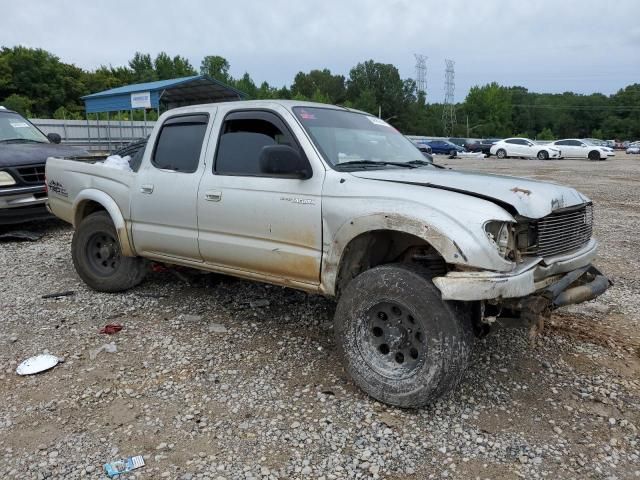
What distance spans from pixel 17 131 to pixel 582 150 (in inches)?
1382

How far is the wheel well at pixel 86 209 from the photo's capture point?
5.57 metres

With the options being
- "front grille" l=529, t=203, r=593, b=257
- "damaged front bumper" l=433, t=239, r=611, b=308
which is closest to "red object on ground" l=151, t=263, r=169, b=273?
"damaged front bumper" l=433, t=239, r=611, b=308

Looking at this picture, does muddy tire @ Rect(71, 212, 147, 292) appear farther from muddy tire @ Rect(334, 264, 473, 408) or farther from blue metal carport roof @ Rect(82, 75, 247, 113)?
blue metal carport roof @ Rect(82, 75, 247, 113)

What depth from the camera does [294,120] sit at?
4.00 meters

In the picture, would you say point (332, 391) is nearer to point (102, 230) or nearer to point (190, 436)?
point (190, 436)

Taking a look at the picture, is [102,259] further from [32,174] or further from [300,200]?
[32,174]

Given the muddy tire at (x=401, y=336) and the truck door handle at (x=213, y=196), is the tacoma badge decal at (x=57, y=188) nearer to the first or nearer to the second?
the truck door handle at (x=213, y=196)

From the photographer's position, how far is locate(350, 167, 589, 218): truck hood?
10.4ft

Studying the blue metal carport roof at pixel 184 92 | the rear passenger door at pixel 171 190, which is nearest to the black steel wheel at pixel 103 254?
the rear passenger door at pixel 171 190

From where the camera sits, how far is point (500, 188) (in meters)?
3.33

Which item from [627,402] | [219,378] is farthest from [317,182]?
[627,402]

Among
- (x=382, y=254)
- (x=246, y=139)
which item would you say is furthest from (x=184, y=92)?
(x=382, y=254)

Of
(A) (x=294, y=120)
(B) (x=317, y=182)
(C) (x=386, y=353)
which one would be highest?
(A) (x=294, y=120)

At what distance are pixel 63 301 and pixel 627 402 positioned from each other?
4873 millimetres
